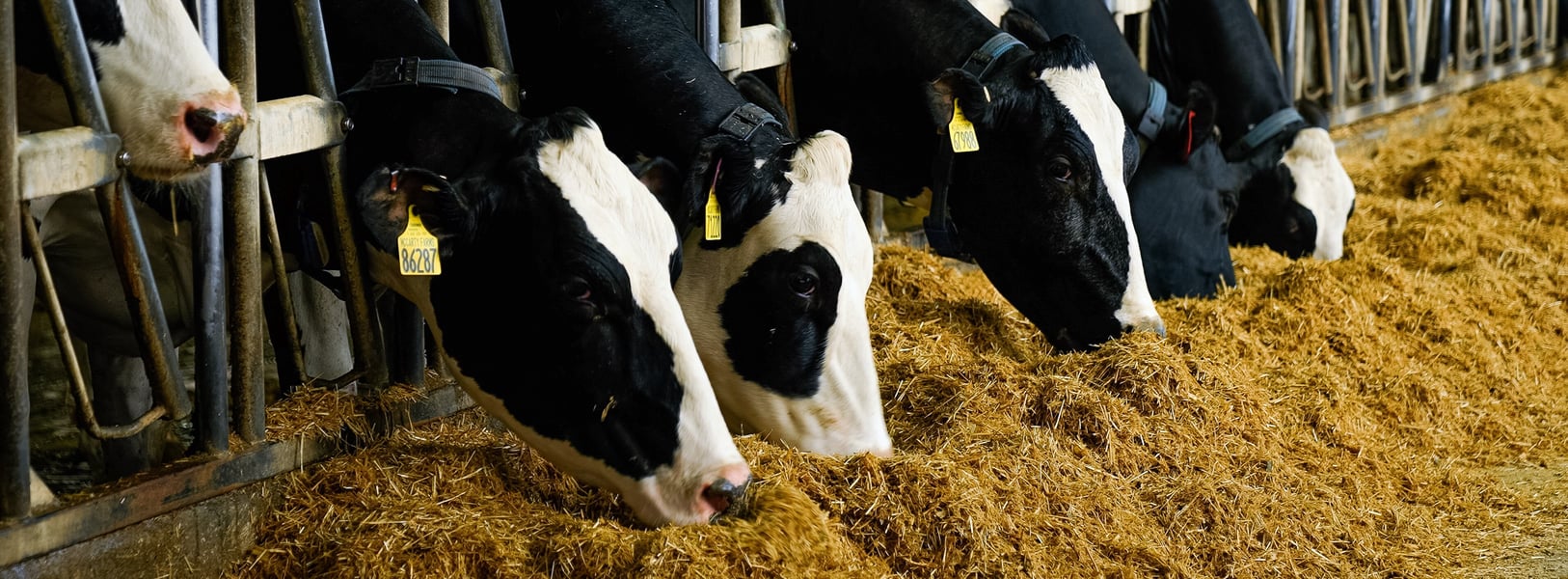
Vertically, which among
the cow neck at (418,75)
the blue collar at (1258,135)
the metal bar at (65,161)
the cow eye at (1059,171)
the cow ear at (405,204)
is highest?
the metal bar at (65,161)

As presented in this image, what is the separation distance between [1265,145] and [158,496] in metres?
5.50

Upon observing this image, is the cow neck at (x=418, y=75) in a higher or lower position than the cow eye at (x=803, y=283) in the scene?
higher

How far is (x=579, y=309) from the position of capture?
312 centimetres

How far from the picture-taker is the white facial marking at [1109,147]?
15.3ft

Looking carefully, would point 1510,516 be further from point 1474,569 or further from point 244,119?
point 244,119

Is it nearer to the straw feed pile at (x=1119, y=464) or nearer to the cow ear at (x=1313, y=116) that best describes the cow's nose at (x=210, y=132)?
the straw feed pile at (x=1119, y=464)

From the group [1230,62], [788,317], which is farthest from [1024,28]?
[788,317]

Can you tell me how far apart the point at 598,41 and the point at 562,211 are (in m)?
1.12

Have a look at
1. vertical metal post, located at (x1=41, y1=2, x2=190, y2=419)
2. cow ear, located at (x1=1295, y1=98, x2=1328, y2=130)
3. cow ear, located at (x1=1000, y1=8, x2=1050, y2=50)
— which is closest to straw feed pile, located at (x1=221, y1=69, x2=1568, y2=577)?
vertical metal post, located at (x1=41, y1=2, x2=190, y2=419)

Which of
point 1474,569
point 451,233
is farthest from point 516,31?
point 1474,569

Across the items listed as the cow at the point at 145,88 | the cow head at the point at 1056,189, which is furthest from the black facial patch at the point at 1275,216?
the cow at the point at 145,88

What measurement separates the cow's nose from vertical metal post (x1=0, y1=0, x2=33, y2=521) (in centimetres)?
35

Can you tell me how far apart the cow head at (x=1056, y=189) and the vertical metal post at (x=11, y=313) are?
9.03ft

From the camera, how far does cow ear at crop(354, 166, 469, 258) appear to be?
308cm
